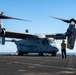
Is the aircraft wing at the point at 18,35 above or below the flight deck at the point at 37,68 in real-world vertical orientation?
above

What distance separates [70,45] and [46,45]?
4.38 metres

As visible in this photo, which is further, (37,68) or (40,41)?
(40,41)

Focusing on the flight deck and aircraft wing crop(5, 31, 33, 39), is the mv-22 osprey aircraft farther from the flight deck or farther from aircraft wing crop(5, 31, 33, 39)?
the flight deck

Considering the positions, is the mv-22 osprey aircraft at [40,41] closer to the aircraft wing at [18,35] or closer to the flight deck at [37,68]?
the aircraft wing at [18,35]

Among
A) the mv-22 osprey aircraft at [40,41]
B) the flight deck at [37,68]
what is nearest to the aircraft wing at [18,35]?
the mv-22 osprey aircraft at [40,41]

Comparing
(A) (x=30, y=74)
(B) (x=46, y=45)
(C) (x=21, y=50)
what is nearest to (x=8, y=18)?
(B) (x=46, y=45)

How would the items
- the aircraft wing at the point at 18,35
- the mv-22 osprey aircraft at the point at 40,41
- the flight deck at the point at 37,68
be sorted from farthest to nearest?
the aircraft wing at the point at 18,35
the mv-22 osprey aircraft at the point at 40,41
the flight deck at the point at 37,68

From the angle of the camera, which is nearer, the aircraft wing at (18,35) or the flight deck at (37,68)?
the flight deck at (37,68)

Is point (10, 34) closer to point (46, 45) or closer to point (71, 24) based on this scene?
point (46, 45)

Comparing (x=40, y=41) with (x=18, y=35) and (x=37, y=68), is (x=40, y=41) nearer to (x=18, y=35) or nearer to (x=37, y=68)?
(x=18, y=35)

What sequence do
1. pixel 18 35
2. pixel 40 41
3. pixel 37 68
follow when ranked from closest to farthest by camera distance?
1. pixel 37 68
2. pixel 40 41
3. pixel 18 35

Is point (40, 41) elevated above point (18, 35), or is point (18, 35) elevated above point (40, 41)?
point (18, 35)

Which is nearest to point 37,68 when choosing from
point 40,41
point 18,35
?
point 40,41

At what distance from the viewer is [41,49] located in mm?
47188
